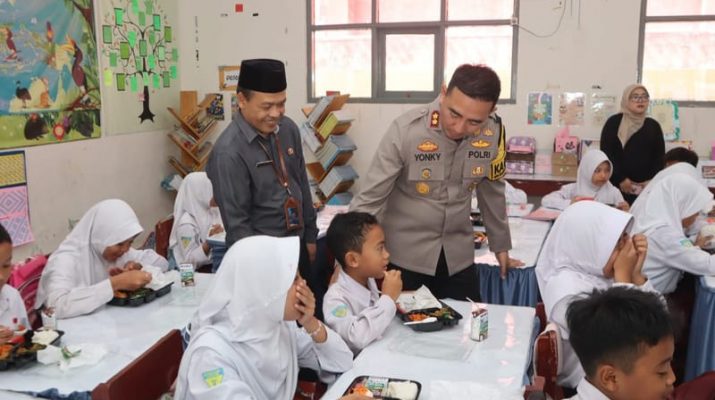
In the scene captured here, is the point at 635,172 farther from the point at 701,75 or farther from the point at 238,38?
the point at 238,38

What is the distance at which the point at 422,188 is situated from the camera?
102 inches

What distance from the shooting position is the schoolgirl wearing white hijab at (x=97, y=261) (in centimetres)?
258

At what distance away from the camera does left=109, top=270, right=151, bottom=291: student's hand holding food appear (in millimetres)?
2607

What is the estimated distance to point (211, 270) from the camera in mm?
3994

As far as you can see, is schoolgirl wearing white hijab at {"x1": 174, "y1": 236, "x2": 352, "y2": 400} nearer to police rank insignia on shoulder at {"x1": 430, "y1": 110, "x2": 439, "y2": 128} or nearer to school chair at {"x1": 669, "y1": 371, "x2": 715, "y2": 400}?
police rank insignia on shoulder at {"x1": 430, "y1": 110, "x2": 439, "y2": 128}

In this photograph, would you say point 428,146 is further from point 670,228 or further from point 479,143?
point 670,228

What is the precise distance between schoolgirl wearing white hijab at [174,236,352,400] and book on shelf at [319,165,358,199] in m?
4.18

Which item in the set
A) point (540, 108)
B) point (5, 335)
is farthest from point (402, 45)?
point (5, 335)

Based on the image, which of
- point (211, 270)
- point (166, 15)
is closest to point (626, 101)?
point (211, 270)

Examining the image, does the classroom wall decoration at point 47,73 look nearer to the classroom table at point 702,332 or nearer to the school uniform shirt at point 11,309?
the school uniform shirt at point 11,309

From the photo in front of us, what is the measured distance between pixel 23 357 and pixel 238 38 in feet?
17.0

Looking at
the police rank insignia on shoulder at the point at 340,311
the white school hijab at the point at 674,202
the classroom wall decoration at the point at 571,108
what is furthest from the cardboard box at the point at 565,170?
the police rank insignia on shoulder at the point at 340,311

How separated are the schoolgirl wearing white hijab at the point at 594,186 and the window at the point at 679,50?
141 cm

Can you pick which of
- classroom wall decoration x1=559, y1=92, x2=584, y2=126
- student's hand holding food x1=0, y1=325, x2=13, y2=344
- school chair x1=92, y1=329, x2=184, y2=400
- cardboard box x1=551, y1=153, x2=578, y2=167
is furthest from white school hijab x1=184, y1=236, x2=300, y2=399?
classroom wall decoration x1=559, y1=92, x2=584, y2=126
